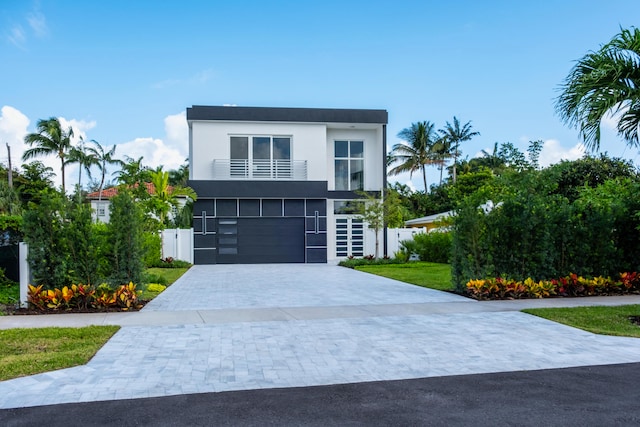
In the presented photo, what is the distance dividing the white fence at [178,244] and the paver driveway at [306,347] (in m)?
12.7

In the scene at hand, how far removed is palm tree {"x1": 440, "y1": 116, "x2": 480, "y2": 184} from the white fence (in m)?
34.1

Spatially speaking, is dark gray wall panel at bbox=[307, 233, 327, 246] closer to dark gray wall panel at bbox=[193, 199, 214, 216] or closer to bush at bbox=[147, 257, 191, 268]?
dark gray wall panel at bbox=[193, 199, 214, 216]

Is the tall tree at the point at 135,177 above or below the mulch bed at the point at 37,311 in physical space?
above

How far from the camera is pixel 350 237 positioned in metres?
26.2

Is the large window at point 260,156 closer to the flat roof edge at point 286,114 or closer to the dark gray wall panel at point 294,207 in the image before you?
the flat roof edge at point 286,114

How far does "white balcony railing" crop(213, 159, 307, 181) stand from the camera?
24.8 metres

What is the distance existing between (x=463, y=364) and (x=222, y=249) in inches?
750

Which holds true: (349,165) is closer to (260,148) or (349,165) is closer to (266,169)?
(266,169)

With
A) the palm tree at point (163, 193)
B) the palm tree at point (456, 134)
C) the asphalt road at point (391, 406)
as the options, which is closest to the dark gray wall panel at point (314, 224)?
the palm tree at point (163, 193)

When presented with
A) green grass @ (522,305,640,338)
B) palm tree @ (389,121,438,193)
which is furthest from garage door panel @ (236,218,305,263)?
palm tree @ (389,121,438,193)

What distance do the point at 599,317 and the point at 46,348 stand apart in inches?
344

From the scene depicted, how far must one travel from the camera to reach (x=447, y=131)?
171ft

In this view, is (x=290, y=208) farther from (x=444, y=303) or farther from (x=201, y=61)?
(x=444, y=303)

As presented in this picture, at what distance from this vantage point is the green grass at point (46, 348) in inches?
233
